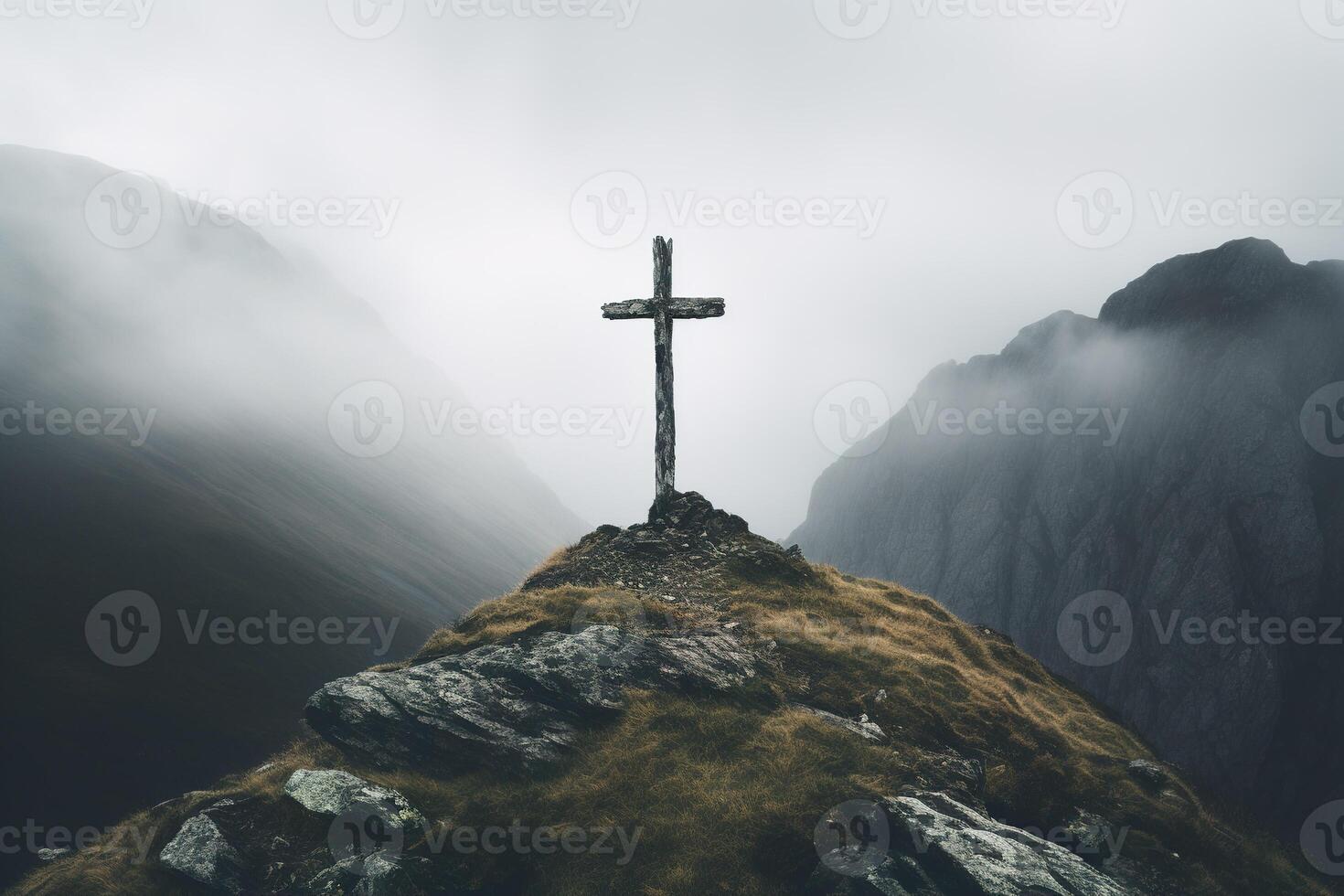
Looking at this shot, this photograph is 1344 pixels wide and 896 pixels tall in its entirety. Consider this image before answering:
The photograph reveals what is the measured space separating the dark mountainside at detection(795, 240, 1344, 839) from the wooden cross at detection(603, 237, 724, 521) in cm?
6170

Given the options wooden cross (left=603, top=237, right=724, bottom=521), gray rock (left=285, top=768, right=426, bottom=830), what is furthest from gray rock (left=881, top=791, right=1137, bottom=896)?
wooden cross (left=603, top=237, right=724, bottom=521)

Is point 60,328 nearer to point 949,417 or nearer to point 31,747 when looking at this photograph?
point 31,747

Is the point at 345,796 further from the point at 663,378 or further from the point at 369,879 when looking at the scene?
the point at 663,378

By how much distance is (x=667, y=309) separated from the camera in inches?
952

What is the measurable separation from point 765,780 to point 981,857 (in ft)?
12.5

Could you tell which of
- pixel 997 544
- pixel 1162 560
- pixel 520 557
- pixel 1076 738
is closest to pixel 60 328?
pixel 520 557

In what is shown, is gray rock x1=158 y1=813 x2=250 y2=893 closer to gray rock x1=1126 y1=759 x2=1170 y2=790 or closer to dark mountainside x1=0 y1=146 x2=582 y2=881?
gray rock x1=1126 y1=759 x2=1170 y2=790

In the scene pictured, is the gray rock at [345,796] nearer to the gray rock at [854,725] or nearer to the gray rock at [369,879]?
the gray rock at [369,879]

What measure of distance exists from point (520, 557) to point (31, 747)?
506 feet

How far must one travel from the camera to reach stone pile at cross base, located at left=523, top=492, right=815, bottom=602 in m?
20.9

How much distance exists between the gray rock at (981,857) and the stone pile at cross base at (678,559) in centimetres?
970

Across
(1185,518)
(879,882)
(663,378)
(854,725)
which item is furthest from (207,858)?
(1185,518)

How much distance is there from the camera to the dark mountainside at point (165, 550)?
4200cm

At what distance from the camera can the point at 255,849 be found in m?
11.8
